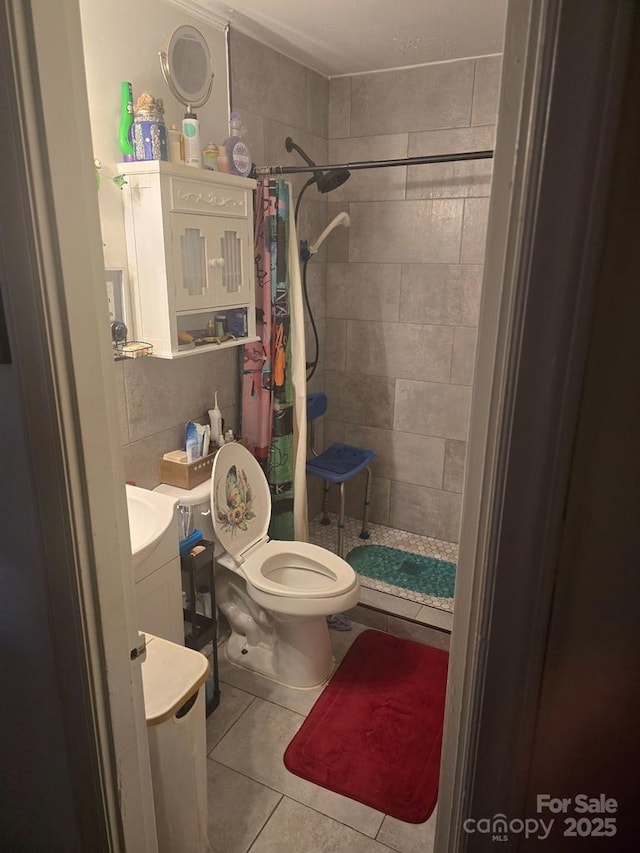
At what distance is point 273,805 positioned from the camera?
1.85 m

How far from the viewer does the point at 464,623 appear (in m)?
0.72

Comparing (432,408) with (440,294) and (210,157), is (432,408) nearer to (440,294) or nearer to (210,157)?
Result: (440,294)

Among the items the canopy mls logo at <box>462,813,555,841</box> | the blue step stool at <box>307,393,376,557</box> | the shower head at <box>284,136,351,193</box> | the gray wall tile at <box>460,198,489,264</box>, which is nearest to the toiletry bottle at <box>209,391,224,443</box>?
the blue step stool at <box>307,393,376,557</box>

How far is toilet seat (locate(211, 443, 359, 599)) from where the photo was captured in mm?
2221

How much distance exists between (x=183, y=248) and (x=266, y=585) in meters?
1.28

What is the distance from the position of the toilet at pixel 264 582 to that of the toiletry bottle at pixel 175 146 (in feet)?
3.50

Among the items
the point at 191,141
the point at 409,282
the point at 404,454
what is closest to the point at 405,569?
the point at 404,454

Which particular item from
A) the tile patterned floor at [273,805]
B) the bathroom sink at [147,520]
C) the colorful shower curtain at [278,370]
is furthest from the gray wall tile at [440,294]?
the tile patterned floor at [273,805]

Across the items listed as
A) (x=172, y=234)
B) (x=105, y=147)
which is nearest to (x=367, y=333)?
(x=172, y=234)

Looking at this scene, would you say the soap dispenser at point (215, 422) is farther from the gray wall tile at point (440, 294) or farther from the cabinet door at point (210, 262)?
the gray wall tile at point (440, 294)

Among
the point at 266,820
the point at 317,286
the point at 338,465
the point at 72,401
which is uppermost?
the point at 317,286

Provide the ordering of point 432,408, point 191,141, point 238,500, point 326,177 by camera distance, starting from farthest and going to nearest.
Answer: point 432,408, point 326,177, point 238,500, point 191,141

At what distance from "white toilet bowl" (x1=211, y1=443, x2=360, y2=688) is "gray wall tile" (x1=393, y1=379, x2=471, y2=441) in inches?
41.4

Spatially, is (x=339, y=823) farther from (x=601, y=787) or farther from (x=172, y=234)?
(x=172, y=234)
